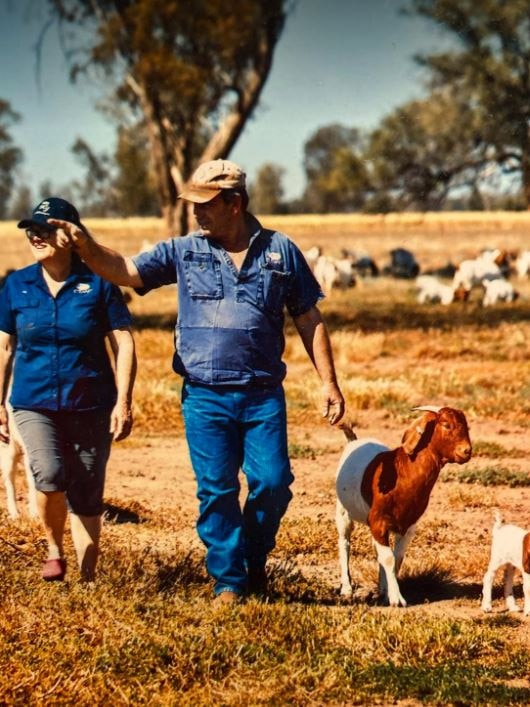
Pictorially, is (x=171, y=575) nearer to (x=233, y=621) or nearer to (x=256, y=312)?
(x=233, y=621)

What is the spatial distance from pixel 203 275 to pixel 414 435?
4.61 ft

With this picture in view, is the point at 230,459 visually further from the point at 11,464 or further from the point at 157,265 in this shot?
the point at 11,464

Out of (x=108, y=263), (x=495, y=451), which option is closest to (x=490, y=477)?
(x=495, y=451)

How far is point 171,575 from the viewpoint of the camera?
22.3 feet

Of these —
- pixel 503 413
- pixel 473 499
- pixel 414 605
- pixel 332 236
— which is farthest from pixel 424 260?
pixel 414 605

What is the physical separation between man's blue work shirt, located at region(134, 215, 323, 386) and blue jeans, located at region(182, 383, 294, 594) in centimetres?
11

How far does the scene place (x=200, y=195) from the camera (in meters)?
6.23

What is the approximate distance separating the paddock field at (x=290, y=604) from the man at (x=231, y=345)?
45cm

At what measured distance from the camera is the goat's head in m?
6.66

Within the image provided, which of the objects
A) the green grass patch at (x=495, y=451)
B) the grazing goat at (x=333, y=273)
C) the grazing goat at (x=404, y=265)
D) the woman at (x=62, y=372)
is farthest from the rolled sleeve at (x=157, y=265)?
the grazing goat at (x=404, y=265)

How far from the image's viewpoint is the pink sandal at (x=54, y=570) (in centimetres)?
637

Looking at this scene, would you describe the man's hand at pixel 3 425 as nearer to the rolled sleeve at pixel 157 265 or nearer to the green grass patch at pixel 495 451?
the rolled sleeve at pixel 157 265

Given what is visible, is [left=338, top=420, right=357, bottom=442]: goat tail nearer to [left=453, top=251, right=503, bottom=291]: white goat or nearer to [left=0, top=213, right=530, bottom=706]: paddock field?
[left=0, top=213, right=530, bottom=706]: paddock field

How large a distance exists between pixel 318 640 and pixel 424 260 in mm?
36718
